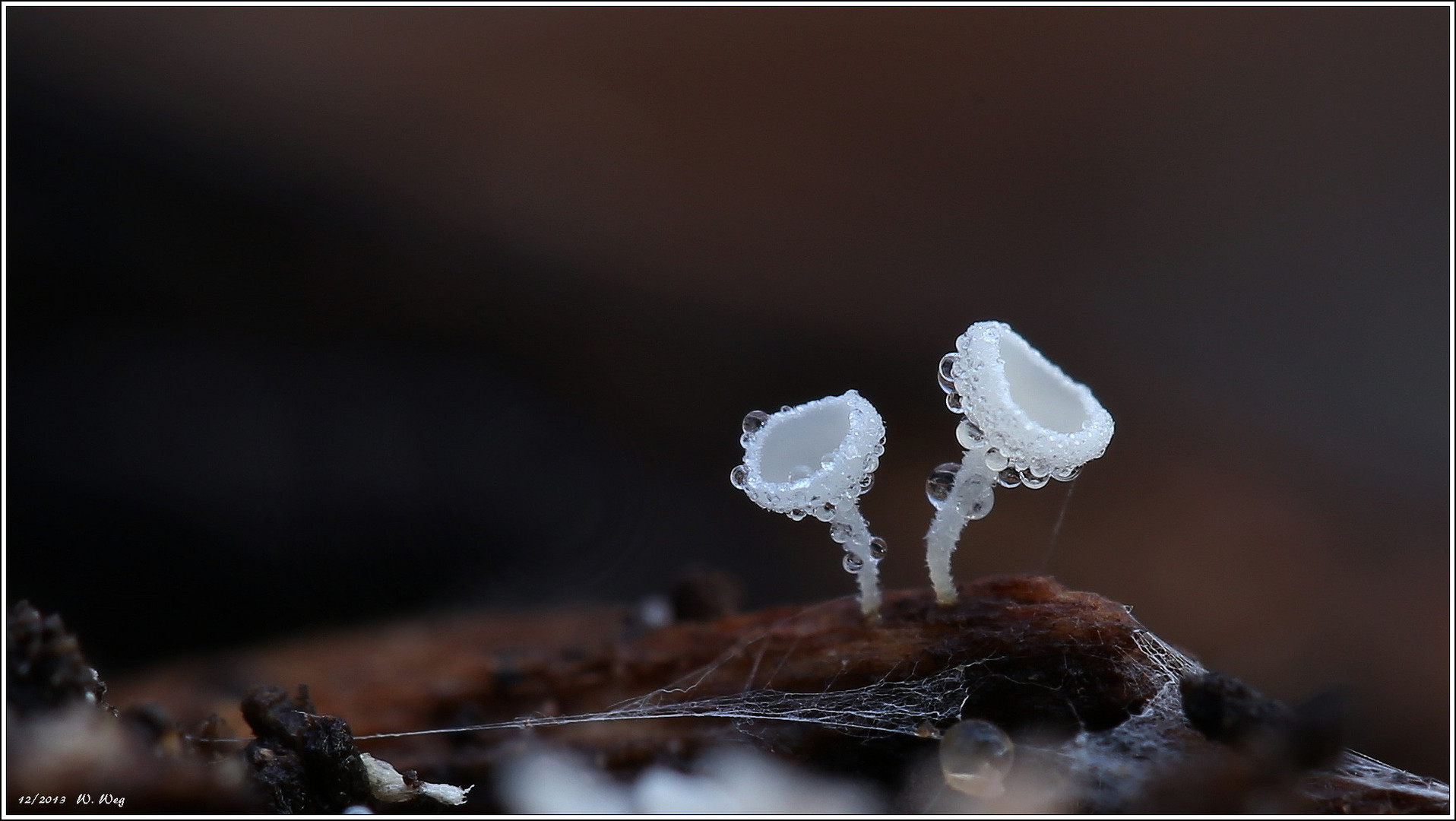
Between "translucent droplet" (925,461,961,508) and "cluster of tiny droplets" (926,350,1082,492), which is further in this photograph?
"translucent droplet" (925,461,961,508)

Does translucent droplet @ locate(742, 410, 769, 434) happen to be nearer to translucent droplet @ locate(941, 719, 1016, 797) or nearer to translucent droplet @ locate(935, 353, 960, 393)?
translucent droplet @ locate(935, 353, 960, 393)

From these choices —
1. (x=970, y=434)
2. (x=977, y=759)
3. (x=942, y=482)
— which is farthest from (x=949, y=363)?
(x=977, y=759)

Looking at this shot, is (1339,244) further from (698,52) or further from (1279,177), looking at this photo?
(698,52)

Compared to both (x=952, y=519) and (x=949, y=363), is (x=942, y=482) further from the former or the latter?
(x=949, y=363)

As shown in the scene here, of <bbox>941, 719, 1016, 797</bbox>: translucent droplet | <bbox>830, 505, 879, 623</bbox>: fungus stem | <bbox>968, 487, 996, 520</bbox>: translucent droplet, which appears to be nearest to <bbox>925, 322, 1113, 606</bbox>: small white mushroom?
<bbox>968, 487, 996, 520</bbox>: translucent droplet

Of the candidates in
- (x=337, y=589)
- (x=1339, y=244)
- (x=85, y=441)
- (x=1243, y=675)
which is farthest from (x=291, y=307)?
(x=1339, y=244)

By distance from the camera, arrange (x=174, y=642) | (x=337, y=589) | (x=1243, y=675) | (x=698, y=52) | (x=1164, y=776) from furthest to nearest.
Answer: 1. (x=698, y=52)
2. (x=337, y=589)
3. (x=174, y=642)
4. (x=1243, y=675)
5. (x=1164, y=776)

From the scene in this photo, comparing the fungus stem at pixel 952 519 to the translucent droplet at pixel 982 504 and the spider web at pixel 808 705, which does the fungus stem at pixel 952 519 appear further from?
the spider web at pixel 808 705

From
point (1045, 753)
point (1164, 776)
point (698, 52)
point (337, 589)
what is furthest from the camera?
point (698, 52)
